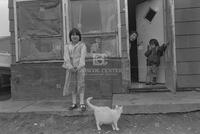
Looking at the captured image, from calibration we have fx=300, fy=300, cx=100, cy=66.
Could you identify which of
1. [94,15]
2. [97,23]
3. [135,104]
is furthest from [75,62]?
[94,15]

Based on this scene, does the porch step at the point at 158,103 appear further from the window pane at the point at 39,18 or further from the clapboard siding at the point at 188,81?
the window pane at the point at 39,18

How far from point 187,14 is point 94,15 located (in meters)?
2.25

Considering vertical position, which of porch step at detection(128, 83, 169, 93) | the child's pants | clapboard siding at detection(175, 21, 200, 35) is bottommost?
porch step at detection(128, 83, 169, 93)

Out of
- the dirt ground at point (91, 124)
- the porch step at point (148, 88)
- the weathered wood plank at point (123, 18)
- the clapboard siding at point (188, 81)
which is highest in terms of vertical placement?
the weathered wood plank at point (123, 18)

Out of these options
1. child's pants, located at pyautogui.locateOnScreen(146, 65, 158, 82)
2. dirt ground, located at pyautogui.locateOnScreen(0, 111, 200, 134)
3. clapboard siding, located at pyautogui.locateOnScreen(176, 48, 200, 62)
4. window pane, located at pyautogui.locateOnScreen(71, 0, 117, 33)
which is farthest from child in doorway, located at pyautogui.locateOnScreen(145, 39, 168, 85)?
dirt ground, located at pyautogui.locateOnScreen(0, 111, 200, 134)

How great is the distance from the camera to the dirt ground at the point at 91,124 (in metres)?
5.41

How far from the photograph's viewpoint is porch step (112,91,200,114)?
231 inches

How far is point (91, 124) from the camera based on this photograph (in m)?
5.68

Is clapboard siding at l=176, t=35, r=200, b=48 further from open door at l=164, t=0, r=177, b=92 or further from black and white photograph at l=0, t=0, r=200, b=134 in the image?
open door at l=164, t=0, r=177, b=92

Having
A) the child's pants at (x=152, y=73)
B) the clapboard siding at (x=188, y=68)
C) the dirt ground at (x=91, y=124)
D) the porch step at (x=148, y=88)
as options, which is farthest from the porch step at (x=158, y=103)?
the child's pants at (x=152, y=73)

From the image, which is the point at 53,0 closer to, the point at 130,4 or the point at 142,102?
the point at 130,4

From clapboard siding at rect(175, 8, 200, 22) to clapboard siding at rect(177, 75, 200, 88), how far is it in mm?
1379

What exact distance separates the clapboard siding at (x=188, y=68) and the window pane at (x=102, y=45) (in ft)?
5.31

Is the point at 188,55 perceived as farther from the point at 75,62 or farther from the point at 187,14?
the point at 75,62
